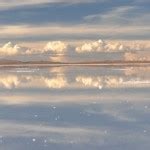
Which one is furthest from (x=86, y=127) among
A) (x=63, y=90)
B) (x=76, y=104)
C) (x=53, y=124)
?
(x=63, y=90)

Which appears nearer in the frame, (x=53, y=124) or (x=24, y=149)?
(x=24, y=149)

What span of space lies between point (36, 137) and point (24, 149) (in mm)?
1054

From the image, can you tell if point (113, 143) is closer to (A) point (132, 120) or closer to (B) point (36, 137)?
(B) point (36, 137)

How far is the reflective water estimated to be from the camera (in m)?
9.07

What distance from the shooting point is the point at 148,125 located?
10.7m

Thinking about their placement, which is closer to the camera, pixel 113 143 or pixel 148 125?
pixel 113 143

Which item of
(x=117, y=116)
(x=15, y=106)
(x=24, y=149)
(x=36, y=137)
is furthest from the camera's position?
(x=15, y=106)

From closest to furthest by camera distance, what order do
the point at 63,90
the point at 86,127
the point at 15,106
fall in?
the point at 86,127, the point at 15,106, the point at 63,90

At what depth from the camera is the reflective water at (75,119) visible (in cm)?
907

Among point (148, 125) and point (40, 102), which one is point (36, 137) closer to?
point (148, 125)

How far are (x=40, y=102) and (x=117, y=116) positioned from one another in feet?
11.3

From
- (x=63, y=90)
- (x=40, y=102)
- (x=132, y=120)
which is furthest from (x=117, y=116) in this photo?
(x=63, y=90)

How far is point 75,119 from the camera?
11.7 meters

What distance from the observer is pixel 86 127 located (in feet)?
35.1
